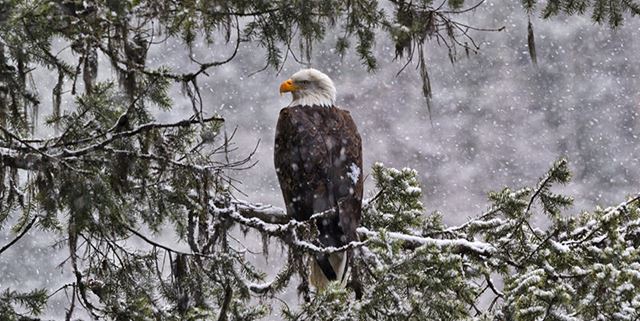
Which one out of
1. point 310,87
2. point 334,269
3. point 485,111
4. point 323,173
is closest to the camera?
point 334,269

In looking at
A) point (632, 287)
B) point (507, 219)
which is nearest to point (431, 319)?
point (632, 287)

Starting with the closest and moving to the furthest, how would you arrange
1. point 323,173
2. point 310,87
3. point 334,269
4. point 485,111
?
1. point 334,269
2. point 323,173
3. point 310,87
4. point 485,111

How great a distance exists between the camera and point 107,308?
4.01 metres

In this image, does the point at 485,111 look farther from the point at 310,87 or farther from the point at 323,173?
the point at 323,173

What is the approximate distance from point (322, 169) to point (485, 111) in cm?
2075

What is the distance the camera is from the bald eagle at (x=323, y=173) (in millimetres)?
5434

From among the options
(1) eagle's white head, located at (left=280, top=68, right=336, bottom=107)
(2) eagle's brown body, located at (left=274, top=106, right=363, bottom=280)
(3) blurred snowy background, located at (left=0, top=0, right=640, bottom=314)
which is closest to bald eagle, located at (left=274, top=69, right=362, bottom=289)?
(2) eagle's brown body, located at (left=274, top=106, right=363, bottom=280)

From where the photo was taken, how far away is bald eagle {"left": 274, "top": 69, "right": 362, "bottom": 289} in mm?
5434

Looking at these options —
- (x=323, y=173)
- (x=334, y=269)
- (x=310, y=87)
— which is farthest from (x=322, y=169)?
(x=310, y=87)

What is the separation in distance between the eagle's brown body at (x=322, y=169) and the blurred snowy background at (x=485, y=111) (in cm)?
1722

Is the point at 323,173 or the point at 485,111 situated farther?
the point at 485,111

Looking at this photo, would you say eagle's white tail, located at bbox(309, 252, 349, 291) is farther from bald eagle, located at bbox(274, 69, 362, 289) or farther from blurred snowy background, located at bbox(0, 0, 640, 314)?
blurred snowy background, located at bbox(0, 0, 640, 314)

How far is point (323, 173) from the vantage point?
5660 millimetres

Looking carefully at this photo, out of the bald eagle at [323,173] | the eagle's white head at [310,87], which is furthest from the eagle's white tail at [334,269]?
the eagle's white head at [310,87]
